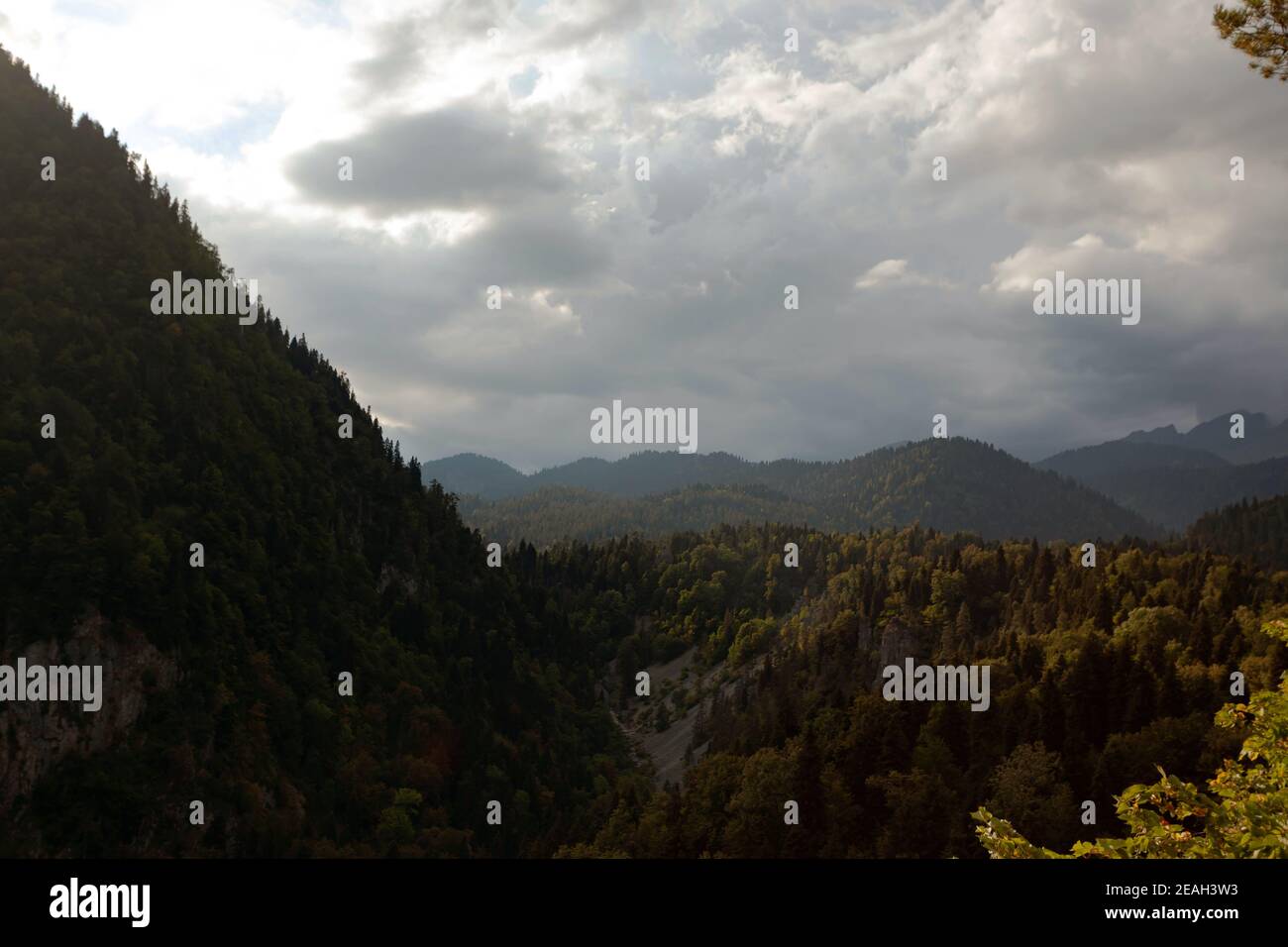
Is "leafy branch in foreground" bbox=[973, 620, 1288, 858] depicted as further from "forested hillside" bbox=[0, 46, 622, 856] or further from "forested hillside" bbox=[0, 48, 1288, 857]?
"forested hillside" bbox=[0, 46, 622, 856]

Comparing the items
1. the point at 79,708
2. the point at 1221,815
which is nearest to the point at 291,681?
the point at 79,708

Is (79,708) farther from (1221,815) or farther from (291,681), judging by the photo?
(1221,815)

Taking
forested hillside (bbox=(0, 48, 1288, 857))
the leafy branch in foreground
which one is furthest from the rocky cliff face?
the leafy branch in foreground

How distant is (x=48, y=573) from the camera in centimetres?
11662

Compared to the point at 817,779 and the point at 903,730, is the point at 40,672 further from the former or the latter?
the point at 903,730

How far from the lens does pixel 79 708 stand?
111250 mm

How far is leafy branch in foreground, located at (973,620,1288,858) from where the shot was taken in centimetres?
1599

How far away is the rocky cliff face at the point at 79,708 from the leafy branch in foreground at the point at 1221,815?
12404cm

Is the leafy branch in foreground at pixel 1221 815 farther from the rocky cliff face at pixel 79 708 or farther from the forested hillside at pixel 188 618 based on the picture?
the rocky cliff face at pixel 79 708

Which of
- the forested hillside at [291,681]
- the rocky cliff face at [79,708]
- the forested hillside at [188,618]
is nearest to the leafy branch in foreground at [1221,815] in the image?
the forested hillside at [291,681]

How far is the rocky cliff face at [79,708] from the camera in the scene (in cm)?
10325

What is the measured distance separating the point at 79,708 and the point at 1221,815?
131962 mm

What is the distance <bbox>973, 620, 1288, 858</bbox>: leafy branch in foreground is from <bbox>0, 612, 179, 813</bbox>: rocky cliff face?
407 ft
